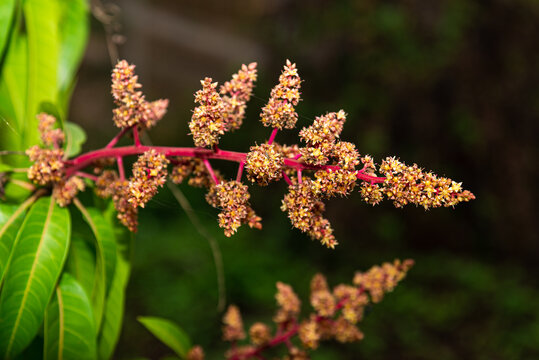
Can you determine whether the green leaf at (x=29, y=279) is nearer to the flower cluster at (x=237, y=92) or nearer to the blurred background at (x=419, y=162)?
the flower cluster at (x=237, y=92)

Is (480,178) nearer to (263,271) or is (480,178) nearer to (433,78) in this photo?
(433,78)

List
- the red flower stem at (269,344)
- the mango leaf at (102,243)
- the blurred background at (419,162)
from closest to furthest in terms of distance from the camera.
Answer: the mango leaf at (102,243)
the red flower stem at (269,344)
the blurred background at (419,162)

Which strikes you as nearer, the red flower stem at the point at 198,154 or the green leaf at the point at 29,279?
the red flower stem at the point at 198,154

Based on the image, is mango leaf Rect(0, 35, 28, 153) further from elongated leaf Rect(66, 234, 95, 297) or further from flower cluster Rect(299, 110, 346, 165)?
flower cluster Rect(299, 110, 346, 165)

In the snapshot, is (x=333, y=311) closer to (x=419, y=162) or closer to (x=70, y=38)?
(x=70, y=38)

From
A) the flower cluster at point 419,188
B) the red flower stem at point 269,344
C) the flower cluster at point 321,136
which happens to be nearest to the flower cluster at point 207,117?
the flower cluster at point 321,136

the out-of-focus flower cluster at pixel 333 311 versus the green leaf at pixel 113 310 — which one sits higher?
the out-of-focus flower cluster at pixel 333 311

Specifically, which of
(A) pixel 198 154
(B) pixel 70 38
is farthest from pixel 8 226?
(B) pixel 70 38
